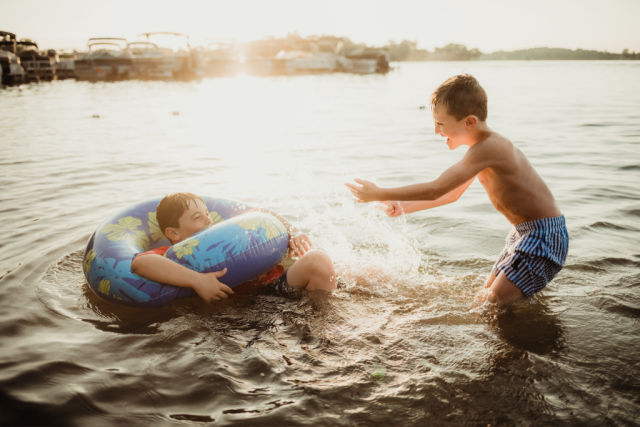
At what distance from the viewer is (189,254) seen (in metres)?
3.37

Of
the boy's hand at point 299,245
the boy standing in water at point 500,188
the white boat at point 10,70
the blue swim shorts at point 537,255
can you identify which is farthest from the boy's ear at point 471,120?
the white boat at point 10,70

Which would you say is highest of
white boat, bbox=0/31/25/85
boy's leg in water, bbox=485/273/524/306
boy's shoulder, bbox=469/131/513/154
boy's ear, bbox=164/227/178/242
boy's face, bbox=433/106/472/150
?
white boat, bbox=0/31/25/85

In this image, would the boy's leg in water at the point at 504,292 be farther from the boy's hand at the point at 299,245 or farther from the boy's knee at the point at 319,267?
the boy's hand at the point at 299,245

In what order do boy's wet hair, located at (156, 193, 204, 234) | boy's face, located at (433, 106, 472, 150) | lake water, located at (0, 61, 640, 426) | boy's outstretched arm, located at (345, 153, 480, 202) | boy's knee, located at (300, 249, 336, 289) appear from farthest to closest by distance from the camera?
boy's wet hair, located at (156, 193, 204, 234), boy's knee, located at (300, 249, 336, 289), boy's face, located at (433, 106, 472, 150), boy's outstretched arm, located at (345, 153, 480, 202), lake water, located at (0, 61, 640, 426)

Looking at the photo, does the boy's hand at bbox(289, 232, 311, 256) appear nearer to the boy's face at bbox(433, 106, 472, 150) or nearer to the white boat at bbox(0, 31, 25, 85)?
the boy's face at bbox(433, 106, 472, 150)

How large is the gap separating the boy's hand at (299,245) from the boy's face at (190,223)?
737 millimetres

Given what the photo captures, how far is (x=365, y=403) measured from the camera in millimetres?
2439

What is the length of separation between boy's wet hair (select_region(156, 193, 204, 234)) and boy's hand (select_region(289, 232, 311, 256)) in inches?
36.0

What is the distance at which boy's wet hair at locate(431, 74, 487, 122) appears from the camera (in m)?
3.16

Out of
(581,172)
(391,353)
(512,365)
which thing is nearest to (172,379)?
(391,353)

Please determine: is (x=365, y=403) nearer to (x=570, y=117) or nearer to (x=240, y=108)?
(x=570, y=117)

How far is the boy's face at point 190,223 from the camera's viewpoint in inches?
148

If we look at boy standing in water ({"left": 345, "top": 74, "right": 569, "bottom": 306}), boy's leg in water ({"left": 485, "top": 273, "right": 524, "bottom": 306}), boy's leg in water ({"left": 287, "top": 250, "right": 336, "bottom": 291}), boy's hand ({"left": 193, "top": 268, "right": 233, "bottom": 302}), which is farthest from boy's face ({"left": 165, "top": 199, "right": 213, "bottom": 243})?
boy's leg in water ({"left": 485, "top": 273, "right": 524, "bottom": 306})

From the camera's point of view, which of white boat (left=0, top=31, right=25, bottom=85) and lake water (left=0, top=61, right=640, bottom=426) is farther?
white boat (left=0, top=31, right=25, bottom=85)
